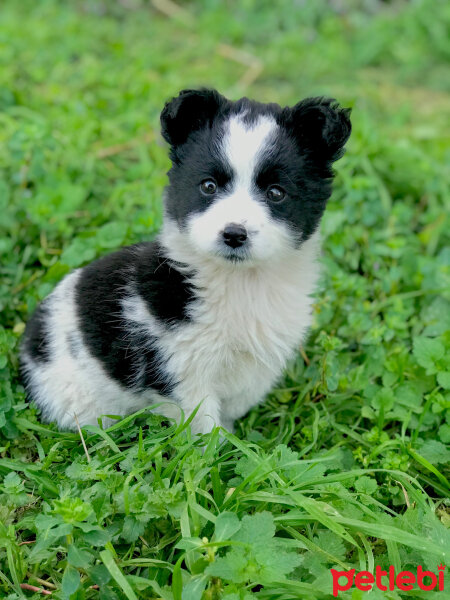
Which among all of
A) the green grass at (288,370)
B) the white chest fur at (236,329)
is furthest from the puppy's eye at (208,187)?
the green grass at (288,370)

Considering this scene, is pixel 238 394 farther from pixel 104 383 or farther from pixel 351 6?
pixel 351 6

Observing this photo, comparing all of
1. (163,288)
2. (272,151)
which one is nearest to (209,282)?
(163,288)

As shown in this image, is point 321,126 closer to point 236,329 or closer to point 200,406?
point 236,329

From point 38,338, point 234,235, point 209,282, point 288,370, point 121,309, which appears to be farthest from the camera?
point 288,370

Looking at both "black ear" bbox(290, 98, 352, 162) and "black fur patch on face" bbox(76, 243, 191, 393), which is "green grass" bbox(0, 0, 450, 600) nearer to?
"black fur patch on face" bbox(76, 243, 191, 393)

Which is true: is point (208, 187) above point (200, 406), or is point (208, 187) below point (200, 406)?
above

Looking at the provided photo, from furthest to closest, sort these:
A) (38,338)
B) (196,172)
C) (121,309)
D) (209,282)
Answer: (38,338) → (121,309) → (209,282) → (196,172)

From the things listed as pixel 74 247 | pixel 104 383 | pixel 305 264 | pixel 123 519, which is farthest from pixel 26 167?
pixel 123 519
